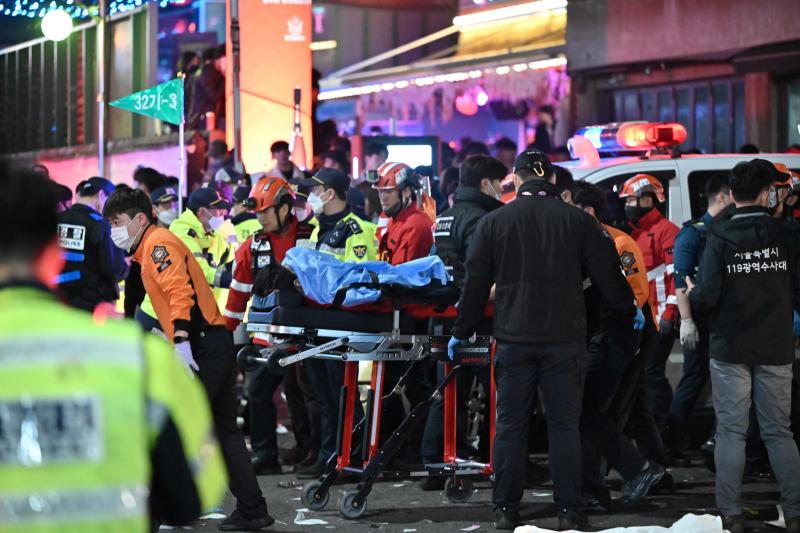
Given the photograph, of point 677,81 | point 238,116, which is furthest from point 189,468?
point 677,81

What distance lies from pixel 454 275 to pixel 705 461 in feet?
8.05

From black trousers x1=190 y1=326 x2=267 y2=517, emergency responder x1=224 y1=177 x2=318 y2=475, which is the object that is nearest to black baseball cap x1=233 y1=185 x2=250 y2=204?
emergency responder x1=224 y1=177 x2=318 y2=475

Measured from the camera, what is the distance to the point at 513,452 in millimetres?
7949

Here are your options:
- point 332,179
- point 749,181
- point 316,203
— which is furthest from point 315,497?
point 749,181

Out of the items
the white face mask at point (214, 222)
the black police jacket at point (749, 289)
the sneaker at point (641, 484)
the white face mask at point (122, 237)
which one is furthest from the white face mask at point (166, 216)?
the black police jacket at point (749, 289)

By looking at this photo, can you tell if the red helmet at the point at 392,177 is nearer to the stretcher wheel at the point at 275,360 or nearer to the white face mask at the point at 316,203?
the white face mask at the point at 316,203

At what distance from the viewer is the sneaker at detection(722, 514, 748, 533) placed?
7.96 meters

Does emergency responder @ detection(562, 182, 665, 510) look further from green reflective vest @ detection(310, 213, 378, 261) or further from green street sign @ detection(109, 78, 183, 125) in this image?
green street sign @ detection(109, 78, 183, 125)

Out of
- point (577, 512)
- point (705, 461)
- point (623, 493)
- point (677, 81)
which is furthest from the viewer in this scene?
point (677, 81)

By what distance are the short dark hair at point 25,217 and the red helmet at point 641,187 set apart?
8.29 meters

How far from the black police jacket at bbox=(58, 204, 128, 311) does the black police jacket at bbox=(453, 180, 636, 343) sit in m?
3.63

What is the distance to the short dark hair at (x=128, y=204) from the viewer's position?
26.0ft

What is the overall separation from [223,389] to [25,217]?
512 cm

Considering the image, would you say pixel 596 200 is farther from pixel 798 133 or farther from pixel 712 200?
pixel 798 133
